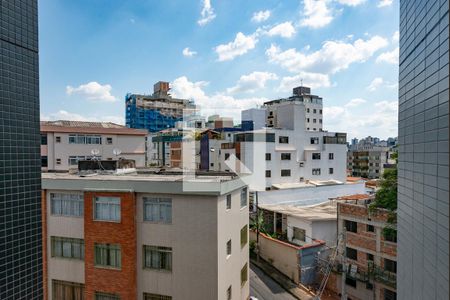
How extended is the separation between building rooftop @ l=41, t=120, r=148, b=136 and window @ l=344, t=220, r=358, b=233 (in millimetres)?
19662

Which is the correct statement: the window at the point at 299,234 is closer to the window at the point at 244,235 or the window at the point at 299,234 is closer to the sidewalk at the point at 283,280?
the sidewalk at the point at 283,280

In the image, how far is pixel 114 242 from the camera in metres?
9.70

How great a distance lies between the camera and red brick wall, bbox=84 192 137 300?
957cm

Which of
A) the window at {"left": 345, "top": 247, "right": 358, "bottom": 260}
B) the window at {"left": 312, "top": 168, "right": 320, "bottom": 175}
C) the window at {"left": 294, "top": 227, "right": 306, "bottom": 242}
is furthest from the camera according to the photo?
the window at {"left": 312, "top": 168, "right": 320, "bottom": 175}

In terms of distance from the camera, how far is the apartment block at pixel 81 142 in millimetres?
22688

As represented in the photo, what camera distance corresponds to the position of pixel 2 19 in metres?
3.54

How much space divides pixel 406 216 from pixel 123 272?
8729mm

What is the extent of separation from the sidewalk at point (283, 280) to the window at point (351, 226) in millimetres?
4599

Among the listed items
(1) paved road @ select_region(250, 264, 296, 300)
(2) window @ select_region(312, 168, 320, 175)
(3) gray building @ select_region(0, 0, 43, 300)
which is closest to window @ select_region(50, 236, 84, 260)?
(3) gray building @ select_region(0, 0, 43, 300)

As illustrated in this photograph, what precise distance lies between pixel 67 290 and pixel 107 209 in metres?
3.76

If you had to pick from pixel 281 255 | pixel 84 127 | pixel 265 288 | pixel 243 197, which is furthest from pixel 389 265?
pixel 84 127

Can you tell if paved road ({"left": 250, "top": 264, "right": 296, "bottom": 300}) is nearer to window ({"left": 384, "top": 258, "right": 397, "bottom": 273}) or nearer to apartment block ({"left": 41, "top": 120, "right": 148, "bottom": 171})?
window ({"left": 384, "top": 258, "right": 397, "bottom": 273})

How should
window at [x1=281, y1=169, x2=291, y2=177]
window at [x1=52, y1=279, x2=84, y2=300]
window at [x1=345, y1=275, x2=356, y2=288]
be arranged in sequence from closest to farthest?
window at [x1=52, y1=279, x2=84, y2=300] → window at [x1=345, y1=275, x2=356, y2=288] → window at [x1=281, y1=169, x2=291, y2=177]

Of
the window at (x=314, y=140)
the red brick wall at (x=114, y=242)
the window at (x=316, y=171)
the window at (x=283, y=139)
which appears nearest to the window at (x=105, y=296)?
the red brick wall at (x=114, y=242)
